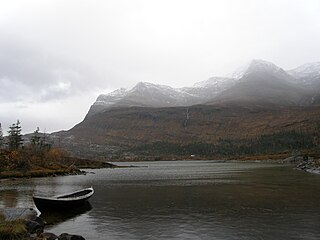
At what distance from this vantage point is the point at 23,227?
2631 cm

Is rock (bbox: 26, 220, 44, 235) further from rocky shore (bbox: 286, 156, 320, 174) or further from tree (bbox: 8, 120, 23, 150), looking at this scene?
tree (bbox: 8, 120, 23, 150)

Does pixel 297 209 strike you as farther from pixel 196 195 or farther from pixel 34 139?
pixel 34 139

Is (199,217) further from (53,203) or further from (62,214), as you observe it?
(53,203)

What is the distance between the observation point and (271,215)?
35938mm

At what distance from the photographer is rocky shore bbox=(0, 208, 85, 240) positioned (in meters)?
24.3

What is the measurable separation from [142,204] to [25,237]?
2251cm

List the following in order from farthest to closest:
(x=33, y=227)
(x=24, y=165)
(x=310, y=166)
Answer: (x=310, y=166) < (x=24, y=165) < (x=33, y=227)

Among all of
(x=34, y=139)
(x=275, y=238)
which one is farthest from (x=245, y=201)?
(x=34, y=139)

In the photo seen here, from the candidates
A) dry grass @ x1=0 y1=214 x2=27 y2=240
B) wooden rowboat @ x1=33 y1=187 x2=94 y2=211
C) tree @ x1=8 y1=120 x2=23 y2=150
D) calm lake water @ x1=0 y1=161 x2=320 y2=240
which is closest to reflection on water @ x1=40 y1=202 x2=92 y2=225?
calm lake water @ x1=0 y1=161 x2=320 y2=240

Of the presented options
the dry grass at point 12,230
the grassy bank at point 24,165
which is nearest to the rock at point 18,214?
the dry grass at point 12,230

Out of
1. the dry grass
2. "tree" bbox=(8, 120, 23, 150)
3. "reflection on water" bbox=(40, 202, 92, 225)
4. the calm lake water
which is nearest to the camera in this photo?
the dry grass

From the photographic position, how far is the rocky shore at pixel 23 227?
24.3 m

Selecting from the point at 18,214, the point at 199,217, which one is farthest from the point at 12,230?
the point at 199,217

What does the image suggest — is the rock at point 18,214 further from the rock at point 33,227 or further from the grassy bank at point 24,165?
the grassy bank at point 24,165
